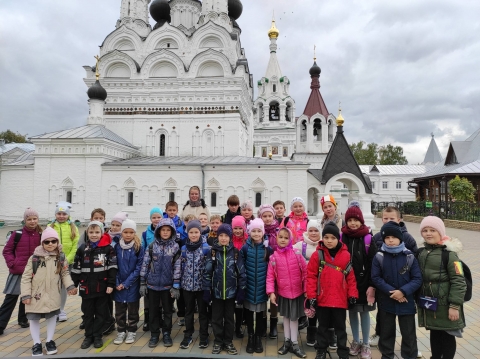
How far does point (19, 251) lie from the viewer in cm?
403

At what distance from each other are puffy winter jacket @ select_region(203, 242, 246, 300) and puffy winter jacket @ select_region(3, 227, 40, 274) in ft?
7.72

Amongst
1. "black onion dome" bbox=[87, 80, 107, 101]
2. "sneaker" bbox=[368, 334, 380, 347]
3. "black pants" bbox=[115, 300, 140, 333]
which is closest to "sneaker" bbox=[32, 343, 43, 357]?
"black pants" bbox=[115, 300, 140, 333]

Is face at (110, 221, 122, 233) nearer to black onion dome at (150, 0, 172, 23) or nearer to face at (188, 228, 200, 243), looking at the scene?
face at (188, 228, 200, 243)

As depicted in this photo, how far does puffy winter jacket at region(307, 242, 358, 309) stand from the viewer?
326 cm

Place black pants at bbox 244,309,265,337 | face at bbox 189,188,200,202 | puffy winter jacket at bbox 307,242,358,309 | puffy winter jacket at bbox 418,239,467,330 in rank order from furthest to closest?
face at bbox 189,188,200,202, black pants at bbox 244,309,265,337, puffy winter jacket at bbox 307,242,358,309, puffy winter jacket at bbox 418,239,467,330

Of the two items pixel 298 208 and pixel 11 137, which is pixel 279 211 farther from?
pixel 11 137

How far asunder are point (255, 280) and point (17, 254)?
10.1ft

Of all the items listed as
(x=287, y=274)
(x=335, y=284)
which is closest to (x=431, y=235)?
(x=335, y=284)

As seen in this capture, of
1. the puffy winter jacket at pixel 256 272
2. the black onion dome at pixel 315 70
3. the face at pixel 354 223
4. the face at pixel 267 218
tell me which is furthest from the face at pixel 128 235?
the black onion dome at pixel 315 70

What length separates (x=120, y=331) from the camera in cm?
388

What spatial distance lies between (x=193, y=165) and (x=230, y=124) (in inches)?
160

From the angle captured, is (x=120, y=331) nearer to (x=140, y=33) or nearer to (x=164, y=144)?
(x=164, y=144)

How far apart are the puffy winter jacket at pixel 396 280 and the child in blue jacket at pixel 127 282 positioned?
108 inches

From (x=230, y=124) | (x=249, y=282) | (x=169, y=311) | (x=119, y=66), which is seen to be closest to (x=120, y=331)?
(x=169, y=311)
